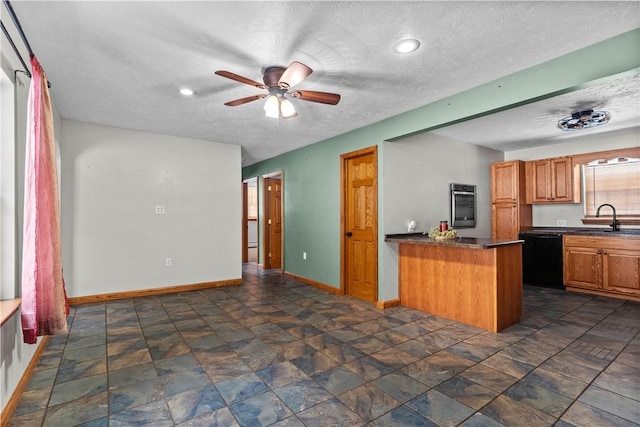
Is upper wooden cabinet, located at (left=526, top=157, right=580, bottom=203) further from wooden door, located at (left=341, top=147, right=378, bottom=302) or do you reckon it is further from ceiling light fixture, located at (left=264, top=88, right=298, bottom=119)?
ceiling light fixture, located at (left=264, top=88, right=298, bottom=119)

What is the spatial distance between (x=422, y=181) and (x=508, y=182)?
2.16 m

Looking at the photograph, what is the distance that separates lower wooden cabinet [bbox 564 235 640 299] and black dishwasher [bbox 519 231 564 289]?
105 millimetres

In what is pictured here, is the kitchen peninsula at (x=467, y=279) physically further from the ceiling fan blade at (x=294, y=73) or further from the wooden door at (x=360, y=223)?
the ceiling fan blade at (x=294, y=73)

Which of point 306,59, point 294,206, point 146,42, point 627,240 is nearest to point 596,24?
point 306,59

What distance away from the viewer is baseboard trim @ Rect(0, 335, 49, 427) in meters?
1.78

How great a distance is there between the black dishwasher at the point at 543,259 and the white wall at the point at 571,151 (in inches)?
30.3

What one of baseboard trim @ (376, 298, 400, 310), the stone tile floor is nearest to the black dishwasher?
the stone tile floor

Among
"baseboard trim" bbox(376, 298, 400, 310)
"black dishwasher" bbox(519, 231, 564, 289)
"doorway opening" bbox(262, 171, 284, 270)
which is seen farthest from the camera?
"doorway opening" bbox(262, 171, 284, 270)

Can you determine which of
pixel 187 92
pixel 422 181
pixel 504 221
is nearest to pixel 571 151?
pixel 504 221

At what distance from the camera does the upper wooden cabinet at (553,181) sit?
16.9 ft

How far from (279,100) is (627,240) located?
4917mm

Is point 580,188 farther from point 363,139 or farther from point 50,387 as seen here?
point 50,387

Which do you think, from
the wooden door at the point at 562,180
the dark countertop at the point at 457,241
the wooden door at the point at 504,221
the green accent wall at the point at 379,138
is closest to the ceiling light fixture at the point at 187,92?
the green accent wall at the point at 379,138

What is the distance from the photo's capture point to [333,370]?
2361mm
